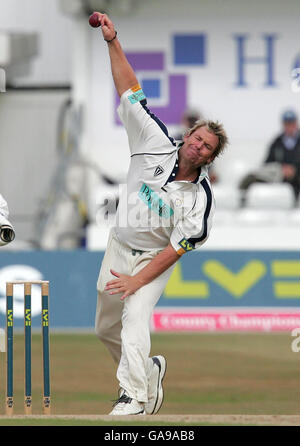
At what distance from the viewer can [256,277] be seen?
11.6 m

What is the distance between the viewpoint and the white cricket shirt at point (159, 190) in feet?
19.3

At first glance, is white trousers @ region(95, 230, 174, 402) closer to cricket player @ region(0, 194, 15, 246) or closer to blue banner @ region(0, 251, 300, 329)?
cricket player @ region(0, 194, 15, 246)

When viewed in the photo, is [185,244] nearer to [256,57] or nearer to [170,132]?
[170,132]

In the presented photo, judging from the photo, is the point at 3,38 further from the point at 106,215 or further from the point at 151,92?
the point at 106,215

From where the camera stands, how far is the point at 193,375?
842 cm

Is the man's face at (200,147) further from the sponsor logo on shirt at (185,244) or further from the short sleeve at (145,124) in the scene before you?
the sponsor logo on shirt at (185,244)

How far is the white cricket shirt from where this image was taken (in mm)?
5895

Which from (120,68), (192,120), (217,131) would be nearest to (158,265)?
(217,131)

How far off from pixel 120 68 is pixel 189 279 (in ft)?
19.2

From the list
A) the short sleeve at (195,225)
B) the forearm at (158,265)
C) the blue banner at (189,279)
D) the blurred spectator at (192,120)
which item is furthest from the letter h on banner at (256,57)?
the forearm at (158,265)

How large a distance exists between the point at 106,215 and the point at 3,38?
152 inches

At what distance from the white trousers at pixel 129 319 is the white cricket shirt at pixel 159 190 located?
22 centimetres
